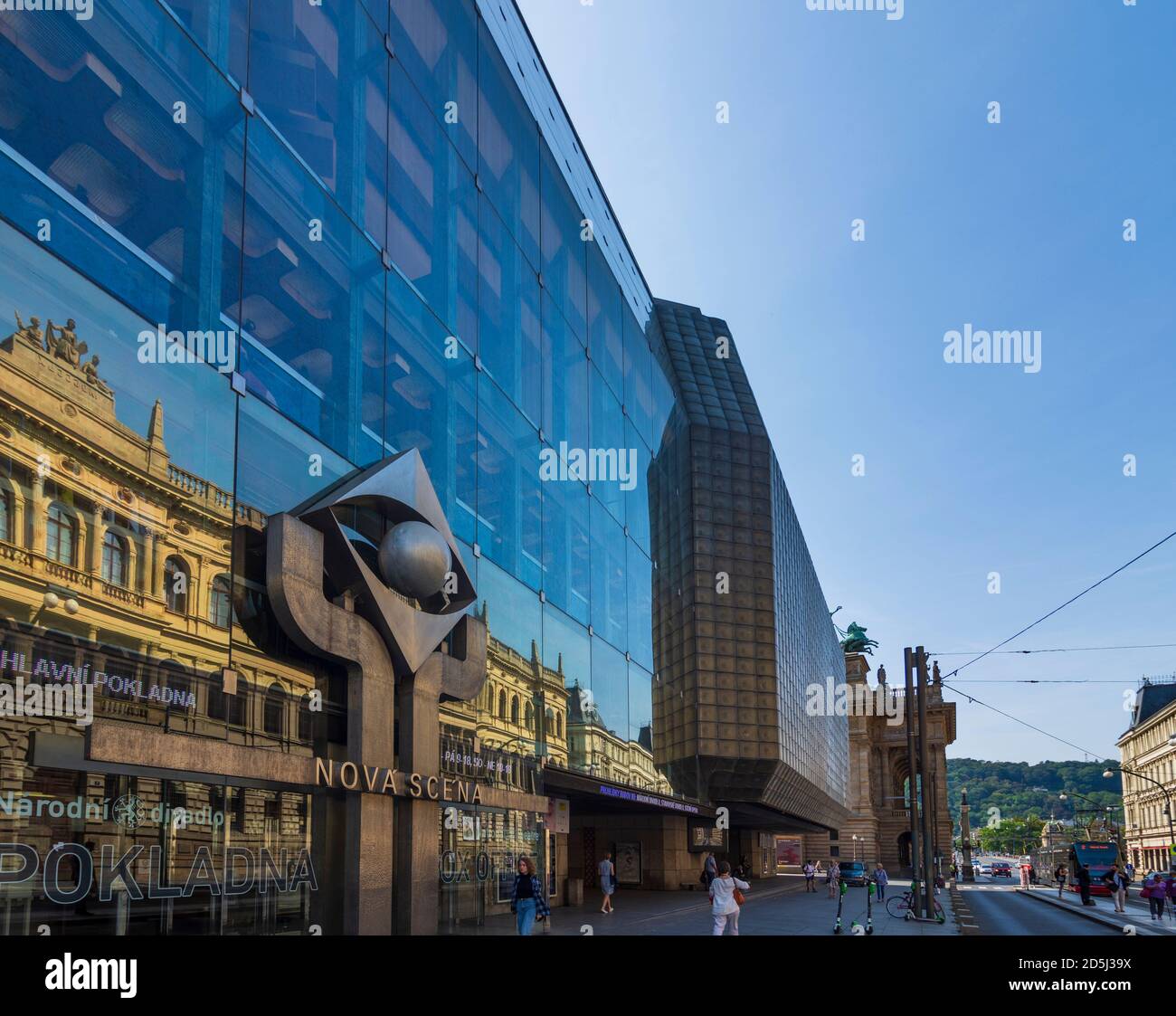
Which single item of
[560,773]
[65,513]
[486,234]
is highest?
[486,234]

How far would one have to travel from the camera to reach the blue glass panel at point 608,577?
3444cm

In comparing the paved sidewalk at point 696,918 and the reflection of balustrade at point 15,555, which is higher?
the reflection of balustrade at point 15,555

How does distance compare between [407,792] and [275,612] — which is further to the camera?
[407,792]

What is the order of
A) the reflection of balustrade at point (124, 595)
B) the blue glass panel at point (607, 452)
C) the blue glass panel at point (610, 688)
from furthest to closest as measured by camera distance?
the blue glass panel at point (607, 452) → the blue glass panel at point (610, 688) → the reflection of balustrade at point (124, 595)

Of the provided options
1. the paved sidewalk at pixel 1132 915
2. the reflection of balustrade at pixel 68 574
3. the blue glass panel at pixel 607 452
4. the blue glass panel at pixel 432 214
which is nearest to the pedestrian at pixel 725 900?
the reflection of balustrade at pixel 68 574

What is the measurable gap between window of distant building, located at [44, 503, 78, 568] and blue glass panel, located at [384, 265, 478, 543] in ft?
27.0

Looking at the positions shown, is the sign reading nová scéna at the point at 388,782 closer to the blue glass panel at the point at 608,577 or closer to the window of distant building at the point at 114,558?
the window of distant building at the point at 114,558

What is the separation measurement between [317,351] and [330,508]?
2.68 metres

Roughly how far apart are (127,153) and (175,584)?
5.65 m

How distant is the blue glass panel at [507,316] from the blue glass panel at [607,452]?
549cm

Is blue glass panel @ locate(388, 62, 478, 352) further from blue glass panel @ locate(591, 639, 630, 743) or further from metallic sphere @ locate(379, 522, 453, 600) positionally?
blue glass panel @ locate(591, 639, 630, 743)
